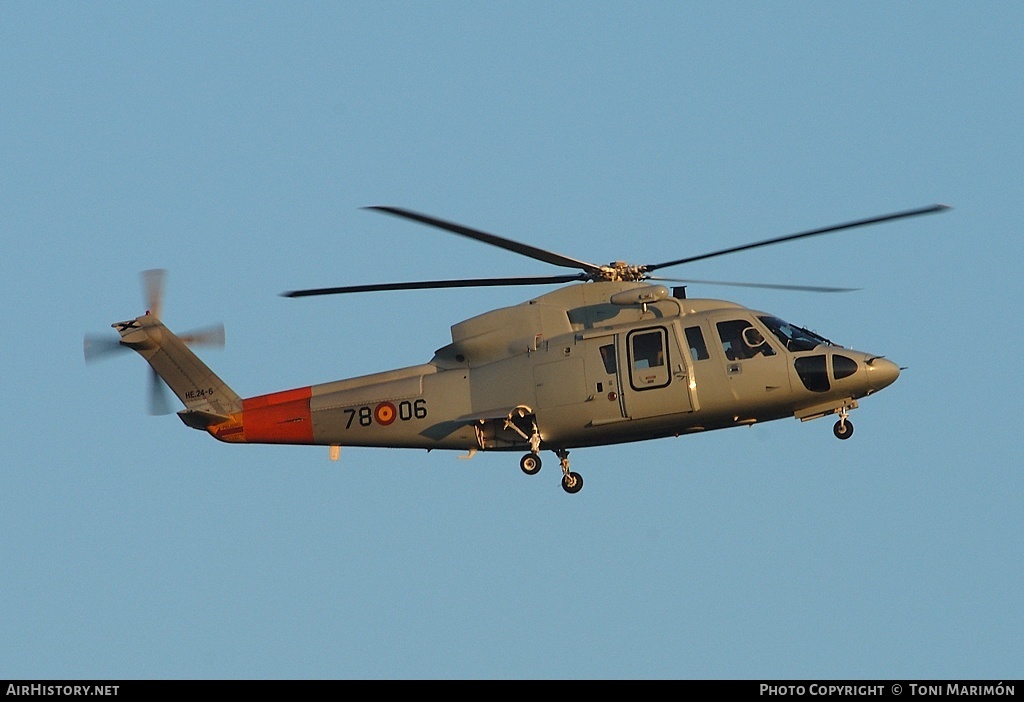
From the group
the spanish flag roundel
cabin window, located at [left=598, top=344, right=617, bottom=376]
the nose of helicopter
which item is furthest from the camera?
the spanish flag roundel

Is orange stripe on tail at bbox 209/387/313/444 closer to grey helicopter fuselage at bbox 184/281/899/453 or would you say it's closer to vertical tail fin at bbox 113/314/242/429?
grey helicopter fuselage at bbox 184/281/899/453

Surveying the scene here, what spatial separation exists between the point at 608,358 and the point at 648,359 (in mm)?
847

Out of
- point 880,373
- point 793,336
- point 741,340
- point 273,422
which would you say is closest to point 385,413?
point 273,422

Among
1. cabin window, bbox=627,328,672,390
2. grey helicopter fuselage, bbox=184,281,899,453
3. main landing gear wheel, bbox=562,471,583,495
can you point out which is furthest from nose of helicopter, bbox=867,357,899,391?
main landing gear wheel, bbox=562,471,583,495

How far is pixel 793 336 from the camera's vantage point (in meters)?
33.0

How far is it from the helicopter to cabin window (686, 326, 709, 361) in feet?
0.10

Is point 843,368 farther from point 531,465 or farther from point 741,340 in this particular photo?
point 531,465

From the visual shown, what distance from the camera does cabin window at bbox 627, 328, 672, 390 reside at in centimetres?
3259

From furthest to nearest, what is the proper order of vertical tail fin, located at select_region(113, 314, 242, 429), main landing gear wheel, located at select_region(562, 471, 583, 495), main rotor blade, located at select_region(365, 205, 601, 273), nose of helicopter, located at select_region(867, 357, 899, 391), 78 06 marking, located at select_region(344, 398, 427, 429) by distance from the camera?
vertical tail fin, located at select_region(113, 314, 242, 429), 78 06 marking, located at select_region(344, 398, 427, 429), main landing gear wheel, located at select_region(562, 471, 583, 495), nose of helicopter, located at select_region(867, 357, 899, 391), main rotor blade, located at select_region(365, 205, 601, 273)

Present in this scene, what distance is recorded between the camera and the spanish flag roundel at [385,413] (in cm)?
3447
